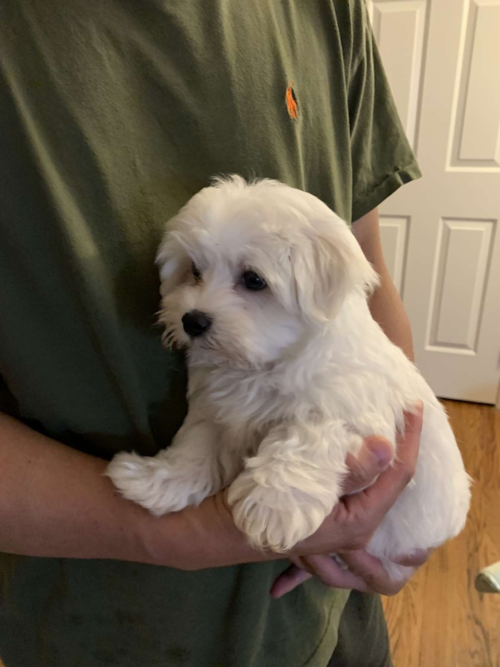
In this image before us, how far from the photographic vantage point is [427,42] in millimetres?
2400

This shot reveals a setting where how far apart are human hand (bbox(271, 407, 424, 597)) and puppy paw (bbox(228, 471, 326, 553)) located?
0.08 ft

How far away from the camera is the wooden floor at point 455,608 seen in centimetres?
174

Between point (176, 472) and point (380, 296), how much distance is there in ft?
1.65

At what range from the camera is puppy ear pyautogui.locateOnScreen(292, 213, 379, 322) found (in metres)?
0.68

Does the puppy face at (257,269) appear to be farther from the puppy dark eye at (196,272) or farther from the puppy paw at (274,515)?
the puppy paw at (274,515)

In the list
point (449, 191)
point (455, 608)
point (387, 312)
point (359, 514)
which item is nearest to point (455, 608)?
point (455, 608)

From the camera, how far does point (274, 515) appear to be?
609mm

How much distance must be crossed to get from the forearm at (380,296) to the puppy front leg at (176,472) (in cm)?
40

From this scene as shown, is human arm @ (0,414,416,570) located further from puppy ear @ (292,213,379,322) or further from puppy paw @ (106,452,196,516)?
puppy ear @ (292,213,379,322)

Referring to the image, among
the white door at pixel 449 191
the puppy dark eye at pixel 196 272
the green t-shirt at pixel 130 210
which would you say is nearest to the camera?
the green t-shirt at pixel 130 210

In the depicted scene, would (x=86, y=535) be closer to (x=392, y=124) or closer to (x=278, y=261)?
(x=278, y=261)

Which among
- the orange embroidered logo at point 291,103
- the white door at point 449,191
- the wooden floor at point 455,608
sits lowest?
the wooden floor at point 455,608

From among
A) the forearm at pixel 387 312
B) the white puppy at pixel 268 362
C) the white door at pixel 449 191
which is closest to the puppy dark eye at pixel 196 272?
the white puppy at pixel 268 362

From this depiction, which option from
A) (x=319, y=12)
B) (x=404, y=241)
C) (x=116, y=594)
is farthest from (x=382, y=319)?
(x=404, y=241)
